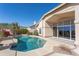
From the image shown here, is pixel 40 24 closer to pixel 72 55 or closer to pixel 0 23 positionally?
pixel 0 23

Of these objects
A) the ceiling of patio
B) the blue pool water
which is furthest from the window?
the blue pool water

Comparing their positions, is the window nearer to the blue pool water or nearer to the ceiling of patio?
the ceiling of patio

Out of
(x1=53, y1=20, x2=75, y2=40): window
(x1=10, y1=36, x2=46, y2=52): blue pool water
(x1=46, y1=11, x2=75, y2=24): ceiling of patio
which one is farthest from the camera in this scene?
(x1=53, y1=20, x2=75, y2=40): window

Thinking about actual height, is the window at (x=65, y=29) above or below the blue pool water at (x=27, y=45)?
above

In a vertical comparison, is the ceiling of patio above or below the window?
above

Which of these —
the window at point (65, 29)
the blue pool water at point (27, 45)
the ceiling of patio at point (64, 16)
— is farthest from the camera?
the window at point (65, 29)

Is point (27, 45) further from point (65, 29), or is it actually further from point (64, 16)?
point (65, 29)

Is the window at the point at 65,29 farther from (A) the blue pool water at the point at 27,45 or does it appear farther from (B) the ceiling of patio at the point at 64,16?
(A) the blue pool water at the point at 27,45

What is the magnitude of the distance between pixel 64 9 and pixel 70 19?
7.96ft

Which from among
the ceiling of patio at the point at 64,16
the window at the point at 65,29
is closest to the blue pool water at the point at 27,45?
the window at the point at 65,29

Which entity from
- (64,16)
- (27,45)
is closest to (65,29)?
(64,16)

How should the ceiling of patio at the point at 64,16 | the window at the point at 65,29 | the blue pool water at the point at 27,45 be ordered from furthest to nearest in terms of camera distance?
1. the window at the point at 65,29
2. the ceiling of patio at the point at 64,16
3. the blue pool water at the point at 27,45

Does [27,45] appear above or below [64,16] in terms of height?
below

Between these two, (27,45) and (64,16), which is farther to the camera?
(64,16)
